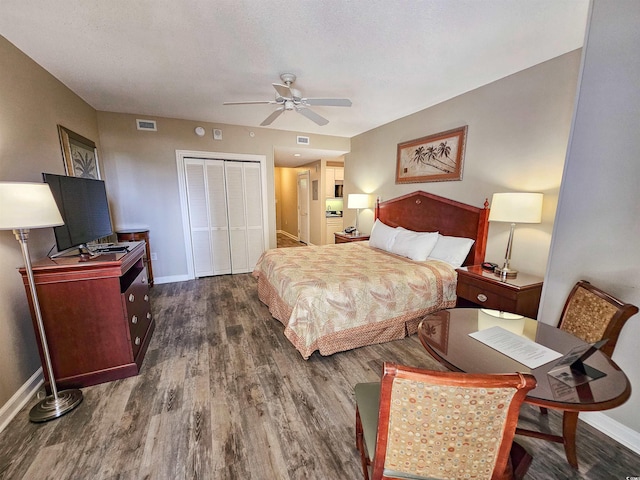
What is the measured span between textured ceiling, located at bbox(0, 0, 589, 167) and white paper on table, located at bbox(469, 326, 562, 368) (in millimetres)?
2013

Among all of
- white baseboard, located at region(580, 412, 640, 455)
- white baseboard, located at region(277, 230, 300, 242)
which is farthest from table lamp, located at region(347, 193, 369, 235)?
white baseboard, located at region(277, 230, 300, 242)

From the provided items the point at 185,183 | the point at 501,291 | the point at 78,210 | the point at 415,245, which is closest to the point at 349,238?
the point at 415,245

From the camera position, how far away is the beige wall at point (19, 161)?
→ 5.87 ft

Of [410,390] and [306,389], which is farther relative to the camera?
[306,389]

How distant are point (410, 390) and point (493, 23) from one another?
2.42 meters

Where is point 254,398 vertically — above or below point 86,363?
below

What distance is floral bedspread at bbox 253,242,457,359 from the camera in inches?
88.4

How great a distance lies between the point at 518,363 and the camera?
1162 millimetres

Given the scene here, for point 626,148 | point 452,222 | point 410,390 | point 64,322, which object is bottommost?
point 64,322

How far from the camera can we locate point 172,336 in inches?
107

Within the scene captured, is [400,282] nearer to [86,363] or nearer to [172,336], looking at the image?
[172,336]

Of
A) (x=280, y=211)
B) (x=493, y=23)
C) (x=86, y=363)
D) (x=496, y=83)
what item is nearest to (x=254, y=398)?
(x=86, y=363)

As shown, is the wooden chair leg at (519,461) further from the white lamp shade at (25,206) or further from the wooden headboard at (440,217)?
the white lamp shade at (25,206)

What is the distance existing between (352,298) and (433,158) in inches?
90.1
